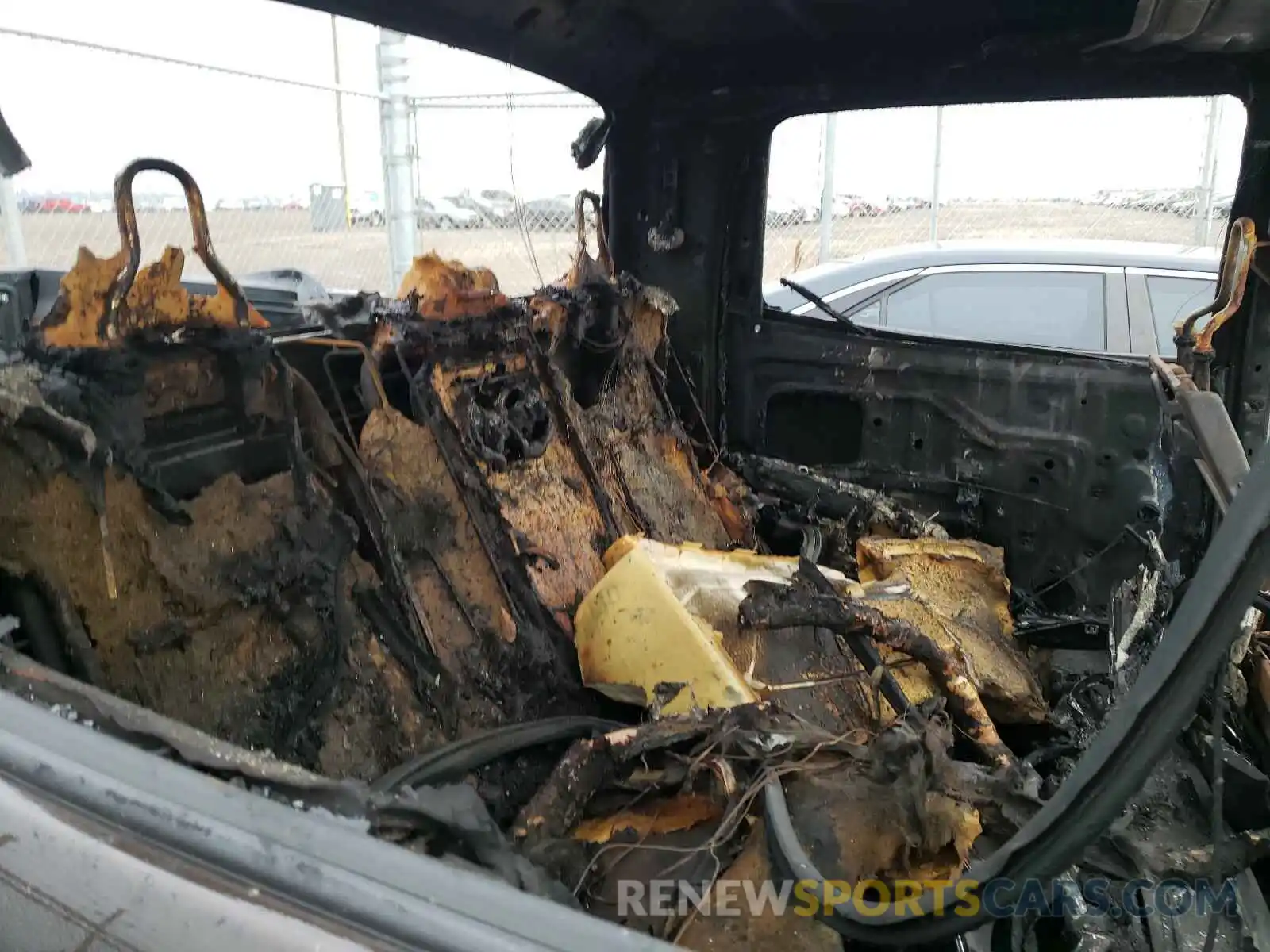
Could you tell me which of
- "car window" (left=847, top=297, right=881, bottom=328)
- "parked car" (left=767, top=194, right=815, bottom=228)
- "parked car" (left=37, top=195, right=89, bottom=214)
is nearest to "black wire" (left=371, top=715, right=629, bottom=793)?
"parked car" (left=767, top=194, right=815, bottom=228)

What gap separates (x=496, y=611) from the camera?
2.40m

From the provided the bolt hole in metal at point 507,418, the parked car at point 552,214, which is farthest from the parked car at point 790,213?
the parked car at point 552,214

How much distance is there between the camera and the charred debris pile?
1.46m

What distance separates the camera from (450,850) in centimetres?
112

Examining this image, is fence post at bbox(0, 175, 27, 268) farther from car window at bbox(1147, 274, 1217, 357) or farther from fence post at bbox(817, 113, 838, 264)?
car window at bbox(1147, 274, 1217, 357)

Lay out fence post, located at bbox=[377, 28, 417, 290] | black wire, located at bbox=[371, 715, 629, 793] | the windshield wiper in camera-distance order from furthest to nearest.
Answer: fence post, located at bbox=[377, 28, 417, 290], the windshield wiper, black wire, located at bbox=[371, 715, 629, 793]

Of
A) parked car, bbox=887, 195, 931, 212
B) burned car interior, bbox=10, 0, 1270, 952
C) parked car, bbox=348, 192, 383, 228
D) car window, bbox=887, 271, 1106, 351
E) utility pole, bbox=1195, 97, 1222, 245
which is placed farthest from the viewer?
parked car, bbox=887, 195, 931, 212

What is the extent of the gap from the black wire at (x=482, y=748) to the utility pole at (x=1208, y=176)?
234cm

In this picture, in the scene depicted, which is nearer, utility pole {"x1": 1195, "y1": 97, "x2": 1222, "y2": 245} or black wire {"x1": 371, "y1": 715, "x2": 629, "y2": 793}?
black wire {"x1": 371, "y1": 715, "x2": 629, "y2": 793}

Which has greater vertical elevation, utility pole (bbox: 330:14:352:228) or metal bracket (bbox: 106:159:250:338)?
utility pole (bbox: 330:14:352:228)

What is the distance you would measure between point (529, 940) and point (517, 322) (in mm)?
2113

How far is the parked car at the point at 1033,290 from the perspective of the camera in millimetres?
4699

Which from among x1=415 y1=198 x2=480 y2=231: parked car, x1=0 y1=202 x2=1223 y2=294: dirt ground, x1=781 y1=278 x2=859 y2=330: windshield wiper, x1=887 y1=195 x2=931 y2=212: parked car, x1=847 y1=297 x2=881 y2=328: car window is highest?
x1=887 y1=195 x2=931 y2=212: parked car

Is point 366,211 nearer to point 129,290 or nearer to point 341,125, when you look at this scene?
point 341,125
